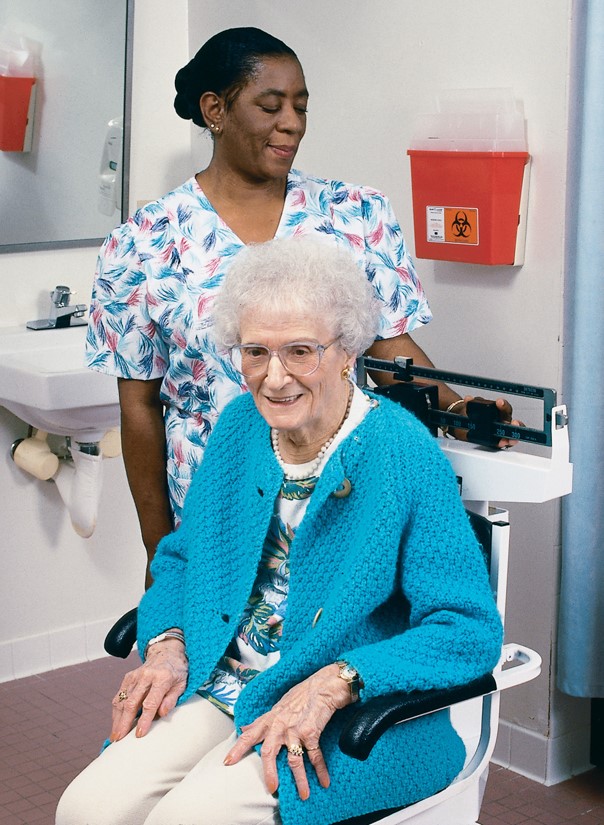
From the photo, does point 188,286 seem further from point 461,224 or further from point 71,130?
point 71,130

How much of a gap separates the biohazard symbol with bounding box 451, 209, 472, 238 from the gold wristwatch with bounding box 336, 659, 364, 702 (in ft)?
4.21

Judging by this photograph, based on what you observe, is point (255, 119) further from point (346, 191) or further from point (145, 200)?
point (145, 200)

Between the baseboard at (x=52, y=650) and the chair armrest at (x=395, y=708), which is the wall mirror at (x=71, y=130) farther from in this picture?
the chair armrest at (x=395, y=708)

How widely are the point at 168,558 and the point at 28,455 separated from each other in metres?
1.42

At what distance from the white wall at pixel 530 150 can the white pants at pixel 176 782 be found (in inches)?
45.3

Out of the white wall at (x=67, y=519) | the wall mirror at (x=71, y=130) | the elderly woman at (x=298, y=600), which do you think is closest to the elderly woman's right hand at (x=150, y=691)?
the elderly woman at (x=298, y=600)

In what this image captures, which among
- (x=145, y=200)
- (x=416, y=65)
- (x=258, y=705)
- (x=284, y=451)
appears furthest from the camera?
(x=145, y=200)

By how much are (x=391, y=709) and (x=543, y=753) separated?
1352 millimetres

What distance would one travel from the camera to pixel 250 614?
1857 millimetres

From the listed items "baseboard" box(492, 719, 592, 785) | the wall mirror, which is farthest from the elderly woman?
the wall mirror

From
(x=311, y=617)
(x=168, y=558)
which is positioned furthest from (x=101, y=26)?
(x=311, y=617)

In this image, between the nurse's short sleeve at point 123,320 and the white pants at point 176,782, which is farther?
the nurse's short sleeve at point 123,320

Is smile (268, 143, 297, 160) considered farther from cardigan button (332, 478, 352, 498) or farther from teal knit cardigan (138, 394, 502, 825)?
cardigan button (332, 478, 352, 498)

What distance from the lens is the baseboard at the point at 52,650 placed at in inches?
135
